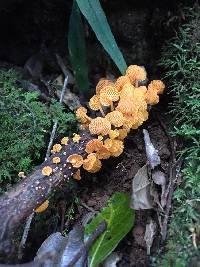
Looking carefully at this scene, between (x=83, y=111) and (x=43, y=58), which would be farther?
(x=43, y=58)

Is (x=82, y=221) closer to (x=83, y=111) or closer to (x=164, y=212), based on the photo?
(x=164, y=212)

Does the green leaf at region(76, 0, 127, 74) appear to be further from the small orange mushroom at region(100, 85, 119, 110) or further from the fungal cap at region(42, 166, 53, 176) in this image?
the fungal cap at region(42, 166, 53, 176)

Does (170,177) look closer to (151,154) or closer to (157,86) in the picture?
(151,154)

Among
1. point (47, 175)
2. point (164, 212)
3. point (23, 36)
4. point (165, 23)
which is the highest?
point (23, 36)

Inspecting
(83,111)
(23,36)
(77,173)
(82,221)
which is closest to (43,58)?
(23,36)

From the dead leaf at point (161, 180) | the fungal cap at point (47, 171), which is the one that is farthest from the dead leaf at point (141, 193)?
the fungal cap at point (47, 171)

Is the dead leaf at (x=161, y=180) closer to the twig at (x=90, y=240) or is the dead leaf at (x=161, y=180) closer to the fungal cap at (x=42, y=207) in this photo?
the twig at (x=90, y=240)

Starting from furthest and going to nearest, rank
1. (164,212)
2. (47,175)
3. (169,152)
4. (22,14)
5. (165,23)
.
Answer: (22,14), (165,23), (169,152), (47,175), (164,212)
